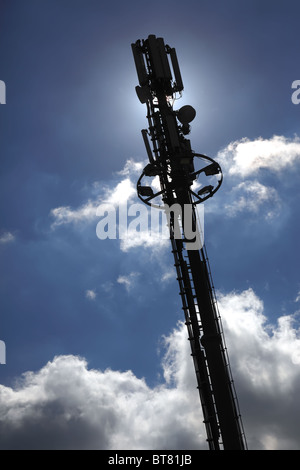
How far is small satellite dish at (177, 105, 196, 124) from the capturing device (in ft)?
94.4

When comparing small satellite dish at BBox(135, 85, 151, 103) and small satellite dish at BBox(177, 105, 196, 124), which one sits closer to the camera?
small satellite dish at BBox(177, 105, 196, 124)

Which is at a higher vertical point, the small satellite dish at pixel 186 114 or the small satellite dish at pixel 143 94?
the small satellite dish at pixel 143 94

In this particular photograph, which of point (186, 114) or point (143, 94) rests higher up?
point (143, 94)

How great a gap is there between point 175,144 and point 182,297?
34.1 ft

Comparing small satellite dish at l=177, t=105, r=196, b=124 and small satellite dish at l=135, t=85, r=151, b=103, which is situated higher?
small satellite dish at l=135, t=85, r=151, b=103

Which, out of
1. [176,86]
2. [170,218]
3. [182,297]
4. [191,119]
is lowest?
[182,297]

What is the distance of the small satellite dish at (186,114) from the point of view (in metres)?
28.8

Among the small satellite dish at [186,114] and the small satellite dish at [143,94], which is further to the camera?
the small satellite dish at [143,94]

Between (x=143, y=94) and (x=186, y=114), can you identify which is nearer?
(x=186, y=114)

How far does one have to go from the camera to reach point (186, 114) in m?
28.8
